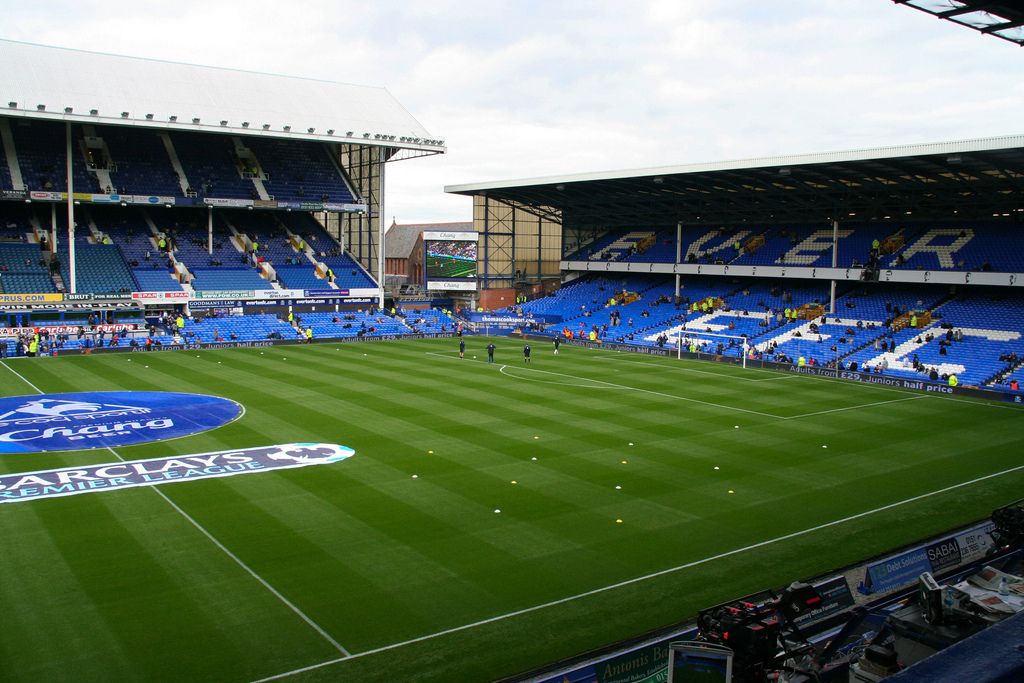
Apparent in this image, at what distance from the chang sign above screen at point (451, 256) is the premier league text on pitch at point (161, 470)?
4894 centimetres

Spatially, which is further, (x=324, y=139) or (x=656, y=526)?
(x=324, y=139)

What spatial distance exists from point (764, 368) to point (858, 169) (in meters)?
13.6

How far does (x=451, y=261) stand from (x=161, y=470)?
52479mm

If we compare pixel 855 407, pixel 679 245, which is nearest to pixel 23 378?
pixel 855 407

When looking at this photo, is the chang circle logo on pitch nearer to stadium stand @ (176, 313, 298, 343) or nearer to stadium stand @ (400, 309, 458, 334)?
stadium stand @ (176, 313, 298, 343)

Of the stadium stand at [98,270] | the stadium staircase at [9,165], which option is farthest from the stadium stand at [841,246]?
the stadium staircase at [9,165]

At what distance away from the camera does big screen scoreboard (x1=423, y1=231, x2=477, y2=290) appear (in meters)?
74.6

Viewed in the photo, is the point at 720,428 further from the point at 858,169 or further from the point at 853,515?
the point at 858,169

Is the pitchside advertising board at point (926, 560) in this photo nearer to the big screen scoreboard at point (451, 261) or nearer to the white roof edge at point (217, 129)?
the white roof edge at point (217, 129)

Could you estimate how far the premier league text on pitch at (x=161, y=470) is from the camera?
21594mm

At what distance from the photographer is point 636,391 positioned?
1548 inches

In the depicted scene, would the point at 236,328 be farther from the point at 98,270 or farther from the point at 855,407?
the point at 855,407

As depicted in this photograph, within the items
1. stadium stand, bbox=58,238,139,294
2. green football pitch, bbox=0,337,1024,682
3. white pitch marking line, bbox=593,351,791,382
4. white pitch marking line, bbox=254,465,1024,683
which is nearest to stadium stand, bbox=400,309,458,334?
white pitch marking line, bbox=593,351,791,382

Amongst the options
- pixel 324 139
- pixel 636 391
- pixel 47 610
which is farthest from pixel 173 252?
pixel 47 610
